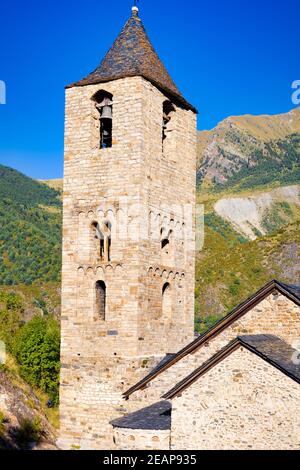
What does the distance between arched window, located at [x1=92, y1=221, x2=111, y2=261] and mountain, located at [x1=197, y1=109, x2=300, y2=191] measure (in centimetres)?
6585

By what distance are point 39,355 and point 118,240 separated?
18.4m

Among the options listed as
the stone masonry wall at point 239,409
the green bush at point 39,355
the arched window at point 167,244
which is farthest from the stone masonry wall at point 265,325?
the green bush at point 39,355

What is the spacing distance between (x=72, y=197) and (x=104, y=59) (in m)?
→ 3.83

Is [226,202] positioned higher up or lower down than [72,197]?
higher up

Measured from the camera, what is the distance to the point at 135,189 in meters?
17.2

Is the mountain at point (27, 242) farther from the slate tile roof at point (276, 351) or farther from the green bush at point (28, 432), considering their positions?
the slate tile roof at point (276, 351)

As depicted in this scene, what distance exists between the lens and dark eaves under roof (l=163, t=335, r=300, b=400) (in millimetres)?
12469

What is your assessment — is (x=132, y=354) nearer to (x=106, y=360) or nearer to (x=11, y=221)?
(x=106, y=360)

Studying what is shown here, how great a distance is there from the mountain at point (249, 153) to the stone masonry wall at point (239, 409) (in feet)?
231

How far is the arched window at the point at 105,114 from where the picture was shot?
59.4 feet

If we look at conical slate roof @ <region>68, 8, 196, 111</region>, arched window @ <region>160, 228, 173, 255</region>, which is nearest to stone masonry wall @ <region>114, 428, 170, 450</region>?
arched window @ <region>160, 228, 173, 255</region>

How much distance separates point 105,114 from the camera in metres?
18.1

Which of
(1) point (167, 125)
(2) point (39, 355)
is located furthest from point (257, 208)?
(1) point (167, 125)
